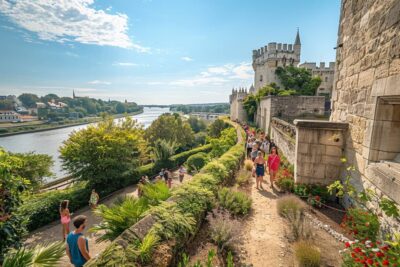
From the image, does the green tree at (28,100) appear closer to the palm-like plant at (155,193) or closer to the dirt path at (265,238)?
the palm-like plant at (155,193)

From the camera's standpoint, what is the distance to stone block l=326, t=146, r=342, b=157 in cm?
471

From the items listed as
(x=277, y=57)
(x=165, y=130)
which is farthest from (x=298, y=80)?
(x=165, y=130)

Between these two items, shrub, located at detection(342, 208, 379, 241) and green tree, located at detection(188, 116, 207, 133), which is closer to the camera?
shrub, located at detection(342, 208, 379, 241)

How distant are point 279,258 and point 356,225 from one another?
1413mm

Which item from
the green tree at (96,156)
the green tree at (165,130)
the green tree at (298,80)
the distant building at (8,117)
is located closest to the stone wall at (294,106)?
→ the green tree at (96,156)

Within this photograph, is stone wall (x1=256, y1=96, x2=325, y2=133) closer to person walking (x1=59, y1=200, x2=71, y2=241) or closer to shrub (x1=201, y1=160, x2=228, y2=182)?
shrub (x1=201, y1=160, x2=228, y2=182)

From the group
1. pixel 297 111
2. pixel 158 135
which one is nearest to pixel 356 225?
pixel 297 111

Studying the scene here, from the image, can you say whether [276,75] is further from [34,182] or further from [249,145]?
[34,182]

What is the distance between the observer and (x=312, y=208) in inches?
187

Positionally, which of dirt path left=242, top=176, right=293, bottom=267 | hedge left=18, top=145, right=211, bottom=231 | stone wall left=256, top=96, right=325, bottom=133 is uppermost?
stone wall left=256, top=96, right=325, bottom=133

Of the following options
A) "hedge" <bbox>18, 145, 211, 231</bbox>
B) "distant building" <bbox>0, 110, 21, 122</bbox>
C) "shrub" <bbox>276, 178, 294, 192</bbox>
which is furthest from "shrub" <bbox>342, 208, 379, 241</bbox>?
"distant building" <bbox>0, 110, 21, 122</bbox>

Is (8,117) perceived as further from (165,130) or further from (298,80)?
(298,80)

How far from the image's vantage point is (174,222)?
11.0 feet

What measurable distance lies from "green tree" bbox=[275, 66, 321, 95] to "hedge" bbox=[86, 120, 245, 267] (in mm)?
37435
